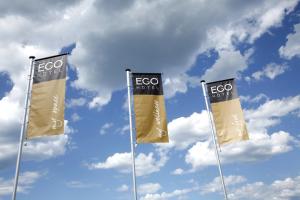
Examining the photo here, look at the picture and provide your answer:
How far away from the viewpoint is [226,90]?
92.3ft

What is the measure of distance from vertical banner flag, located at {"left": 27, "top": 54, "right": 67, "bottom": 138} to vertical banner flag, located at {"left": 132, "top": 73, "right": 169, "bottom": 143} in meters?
4.95

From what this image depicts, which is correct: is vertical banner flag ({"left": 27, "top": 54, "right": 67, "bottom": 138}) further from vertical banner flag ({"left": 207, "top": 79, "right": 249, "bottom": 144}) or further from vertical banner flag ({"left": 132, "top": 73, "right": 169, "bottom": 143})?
vertical banner flag ({"left": 207, "top": 79, "right": 249, "bottom": 144})

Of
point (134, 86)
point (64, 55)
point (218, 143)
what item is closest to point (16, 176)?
point (64, 55)

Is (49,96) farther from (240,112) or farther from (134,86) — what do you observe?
(240,112)

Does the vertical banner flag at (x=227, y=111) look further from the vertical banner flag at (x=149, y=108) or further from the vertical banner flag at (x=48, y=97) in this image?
the vertical banner flag at (x=48, y=97)

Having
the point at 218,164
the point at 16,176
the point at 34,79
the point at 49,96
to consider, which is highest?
the point at 34,79

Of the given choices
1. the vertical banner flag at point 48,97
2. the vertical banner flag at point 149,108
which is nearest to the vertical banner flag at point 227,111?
the vertical banner flag at point 149,108

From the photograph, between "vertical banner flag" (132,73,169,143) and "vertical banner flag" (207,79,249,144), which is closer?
"vertical banner flag" (132,73,169,143)

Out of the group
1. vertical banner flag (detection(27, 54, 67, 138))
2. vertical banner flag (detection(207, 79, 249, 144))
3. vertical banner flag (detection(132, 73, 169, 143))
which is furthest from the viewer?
vertical banner flag (detection(207, 79, 249, 144))

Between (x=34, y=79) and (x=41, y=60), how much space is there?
120 centimetres

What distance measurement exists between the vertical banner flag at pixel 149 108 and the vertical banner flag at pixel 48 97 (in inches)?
195

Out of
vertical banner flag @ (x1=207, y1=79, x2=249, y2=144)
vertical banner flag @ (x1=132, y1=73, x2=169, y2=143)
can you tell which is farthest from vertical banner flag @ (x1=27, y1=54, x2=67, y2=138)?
vertical banner flag @ (x1=207, y1=79, x2=249, y2=144)

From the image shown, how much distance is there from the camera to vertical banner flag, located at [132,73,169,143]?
75.2 ft

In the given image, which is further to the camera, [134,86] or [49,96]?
[134,86]
